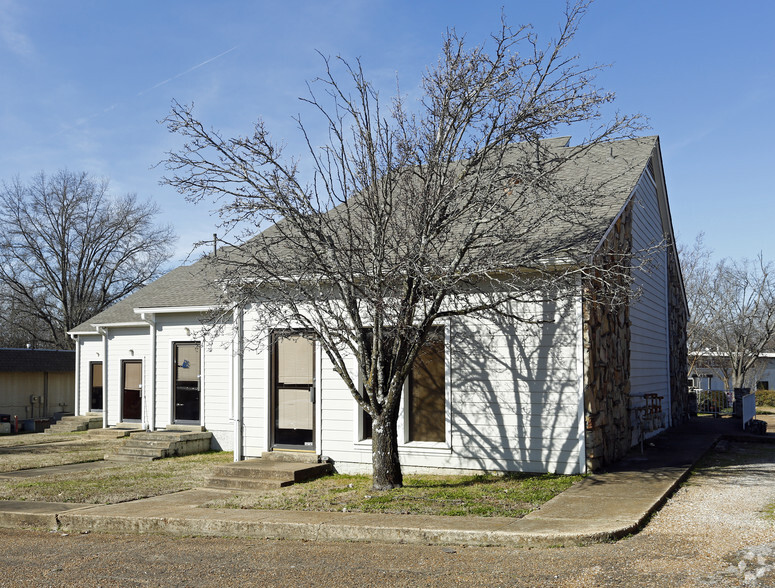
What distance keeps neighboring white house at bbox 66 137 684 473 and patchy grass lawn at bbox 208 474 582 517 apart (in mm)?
651

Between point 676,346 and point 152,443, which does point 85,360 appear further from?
point 676,346

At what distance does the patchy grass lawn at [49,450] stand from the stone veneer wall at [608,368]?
37.4 feet

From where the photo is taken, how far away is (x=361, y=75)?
10.0 meters

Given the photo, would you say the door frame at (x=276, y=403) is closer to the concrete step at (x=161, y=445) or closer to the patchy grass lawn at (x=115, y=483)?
the patchy grass lawn at (x=115, y=483)

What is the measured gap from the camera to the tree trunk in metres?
9.99

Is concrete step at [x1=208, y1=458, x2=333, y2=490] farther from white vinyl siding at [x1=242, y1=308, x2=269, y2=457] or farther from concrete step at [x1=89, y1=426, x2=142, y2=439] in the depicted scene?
concrete step at [x1=89, y1=426, x2=142, y2=439]

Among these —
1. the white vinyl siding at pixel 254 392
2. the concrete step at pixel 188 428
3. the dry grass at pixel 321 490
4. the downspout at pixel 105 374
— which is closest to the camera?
the dry grass at pixel 321 490

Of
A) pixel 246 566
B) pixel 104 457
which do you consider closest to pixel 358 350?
pixel 246 566

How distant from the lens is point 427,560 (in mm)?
6828

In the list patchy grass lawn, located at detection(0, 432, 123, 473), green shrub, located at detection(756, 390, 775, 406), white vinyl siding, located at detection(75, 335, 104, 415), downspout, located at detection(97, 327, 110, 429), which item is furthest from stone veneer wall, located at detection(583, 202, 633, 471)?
green shrub, located at detection(756, 390, 775, 406)

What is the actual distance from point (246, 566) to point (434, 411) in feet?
17.5

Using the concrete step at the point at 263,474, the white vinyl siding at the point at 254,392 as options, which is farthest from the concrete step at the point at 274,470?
the white vinyl siding at the point at 254,392

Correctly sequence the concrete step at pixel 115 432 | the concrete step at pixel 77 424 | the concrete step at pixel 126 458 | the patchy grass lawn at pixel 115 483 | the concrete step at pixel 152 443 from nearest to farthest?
the patchy grass lawn at pixel 115 483, the concrete step at pixel 126 458, the concrete step at pixel 152 443, the concrete step at pixel 115 432, the concrete step at pixel 77 424

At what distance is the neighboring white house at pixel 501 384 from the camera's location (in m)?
10.8
